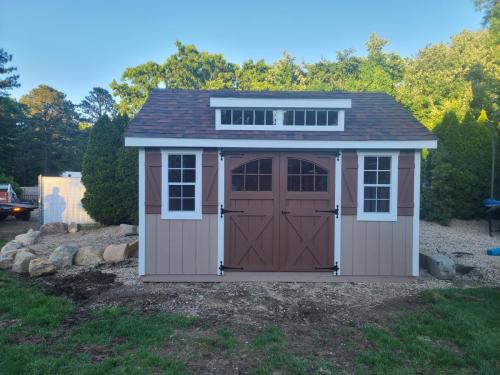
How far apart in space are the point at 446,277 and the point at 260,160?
3865 mm

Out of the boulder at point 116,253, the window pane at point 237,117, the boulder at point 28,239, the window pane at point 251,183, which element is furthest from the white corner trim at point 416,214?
the boulder at point 28,239

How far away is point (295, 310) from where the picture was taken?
15.7 ft

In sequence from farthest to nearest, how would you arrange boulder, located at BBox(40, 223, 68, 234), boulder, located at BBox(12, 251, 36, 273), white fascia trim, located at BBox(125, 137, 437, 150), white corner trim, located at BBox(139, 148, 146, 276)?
1. boulder, located at BBox(40, 223, 68, 234)
2. boulder, located at BBox(12, 251, 36, 273)
3. white corner trim, located at BBox(139, 148, 146, 276)
4. white fascia trim, located at BBox(125, 137, 437, 150)

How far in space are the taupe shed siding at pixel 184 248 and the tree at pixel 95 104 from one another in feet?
129

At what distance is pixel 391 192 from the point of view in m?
6.06

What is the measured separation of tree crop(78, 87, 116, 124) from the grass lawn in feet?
134

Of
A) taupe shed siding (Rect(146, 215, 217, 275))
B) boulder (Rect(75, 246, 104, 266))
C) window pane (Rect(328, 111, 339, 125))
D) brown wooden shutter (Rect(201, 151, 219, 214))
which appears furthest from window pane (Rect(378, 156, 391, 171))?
boulder (Rect(75, 246, 104, 266))

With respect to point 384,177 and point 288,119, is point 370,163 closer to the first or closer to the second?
point 384,177

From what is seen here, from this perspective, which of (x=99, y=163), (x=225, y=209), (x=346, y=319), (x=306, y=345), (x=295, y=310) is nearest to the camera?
(x=306, y=345)

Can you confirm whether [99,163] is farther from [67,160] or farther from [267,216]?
[67,160]

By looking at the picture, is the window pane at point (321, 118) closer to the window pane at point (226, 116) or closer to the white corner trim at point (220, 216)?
the window pane at point (226, 116)

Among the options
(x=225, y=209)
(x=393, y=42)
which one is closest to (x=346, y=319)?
(x=225, y=209)

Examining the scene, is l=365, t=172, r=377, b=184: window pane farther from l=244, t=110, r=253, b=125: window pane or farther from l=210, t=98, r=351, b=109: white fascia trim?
l=244, t=110, r=253, b=125: window pane

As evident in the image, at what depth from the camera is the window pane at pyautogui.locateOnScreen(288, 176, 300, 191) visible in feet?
20.1
